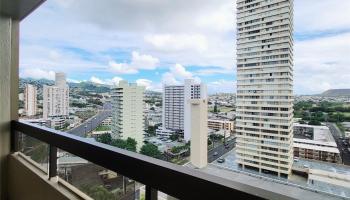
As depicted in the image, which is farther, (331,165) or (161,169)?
(161,169)

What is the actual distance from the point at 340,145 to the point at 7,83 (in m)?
3.42

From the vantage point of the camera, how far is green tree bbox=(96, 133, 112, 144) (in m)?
1.58

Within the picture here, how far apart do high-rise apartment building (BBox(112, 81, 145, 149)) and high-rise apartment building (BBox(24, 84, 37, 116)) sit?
4.96 feet

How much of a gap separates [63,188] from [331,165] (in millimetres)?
1654

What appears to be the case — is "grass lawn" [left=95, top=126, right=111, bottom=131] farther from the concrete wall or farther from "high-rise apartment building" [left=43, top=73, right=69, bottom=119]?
the concrete wall

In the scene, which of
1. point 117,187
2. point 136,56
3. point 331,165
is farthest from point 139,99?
point 331,165

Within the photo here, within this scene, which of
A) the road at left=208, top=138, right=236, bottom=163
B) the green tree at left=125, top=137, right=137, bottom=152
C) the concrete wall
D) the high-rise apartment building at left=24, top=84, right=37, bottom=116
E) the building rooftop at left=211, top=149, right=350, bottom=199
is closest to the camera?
the building rooftop at left=211, top=149, right=350, bottom=199

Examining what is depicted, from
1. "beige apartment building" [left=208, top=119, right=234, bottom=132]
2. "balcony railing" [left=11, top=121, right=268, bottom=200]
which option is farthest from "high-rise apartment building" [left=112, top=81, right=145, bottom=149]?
"beige apartment building" [left=208, top=119, right=234, bottom=132]

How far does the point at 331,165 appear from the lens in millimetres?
792

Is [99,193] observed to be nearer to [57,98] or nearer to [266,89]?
[57,98]

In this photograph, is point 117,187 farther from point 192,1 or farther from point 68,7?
point 68,7

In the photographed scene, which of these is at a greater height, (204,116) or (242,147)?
(204,116)

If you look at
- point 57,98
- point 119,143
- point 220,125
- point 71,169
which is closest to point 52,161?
point 71,169

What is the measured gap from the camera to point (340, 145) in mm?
783
